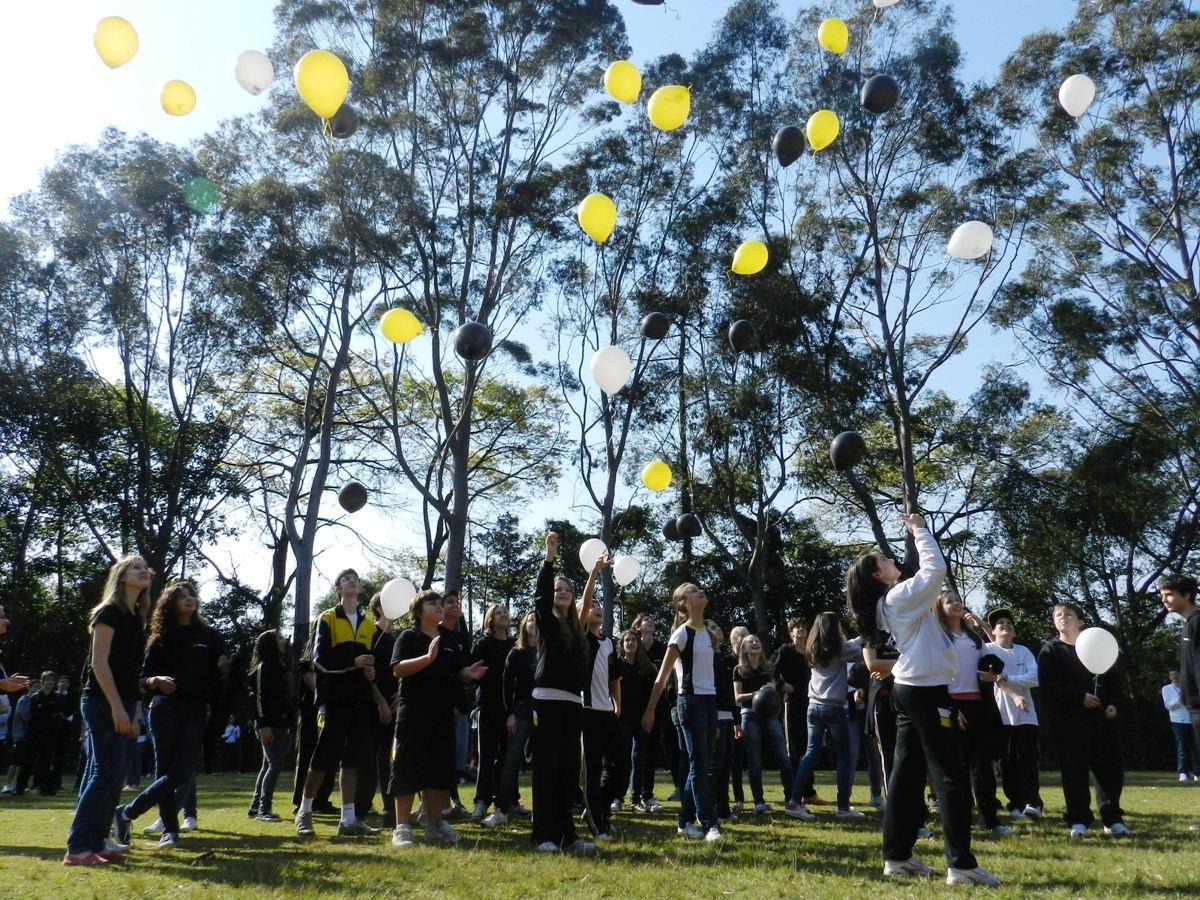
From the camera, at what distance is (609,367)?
25.8 feet

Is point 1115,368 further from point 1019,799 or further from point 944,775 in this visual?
point 944,775

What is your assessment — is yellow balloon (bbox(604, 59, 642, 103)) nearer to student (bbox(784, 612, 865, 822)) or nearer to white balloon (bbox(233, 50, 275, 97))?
white balloon (bbox(233, 50, 275, 97))

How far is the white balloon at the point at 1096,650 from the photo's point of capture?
22.7 ft

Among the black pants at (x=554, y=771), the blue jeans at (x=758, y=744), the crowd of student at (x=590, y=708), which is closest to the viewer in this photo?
the crowd of student at (x=590, y=708)

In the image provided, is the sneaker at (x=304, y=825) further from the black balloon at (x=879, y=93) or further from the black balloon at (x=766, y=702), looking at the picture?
the black balloon at (x=879, y=93)

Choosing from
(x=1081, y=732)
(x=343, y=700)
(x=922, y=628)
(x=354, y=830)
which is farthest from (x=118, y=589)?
(x=1081, y=732)

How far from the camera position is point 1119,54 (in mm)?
22594

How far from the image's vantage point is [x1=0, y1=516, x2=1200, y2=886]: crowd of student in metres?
5.00

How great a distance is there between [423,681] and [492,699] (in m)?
1.95

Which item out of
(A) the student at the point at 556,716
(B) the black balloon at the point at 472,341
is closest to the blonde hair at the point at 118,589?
(A) the student at the point at 556,716

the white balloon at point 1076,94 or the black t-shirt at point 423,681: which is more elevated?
the white balloon at point 1076,94

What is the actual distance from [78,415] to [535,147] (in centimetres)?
1476

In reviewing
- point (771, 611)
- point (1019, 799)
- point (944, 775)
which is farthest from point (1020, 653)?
point (771, 611)

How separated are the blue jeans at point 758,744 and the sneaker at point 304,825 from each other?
4.04 m
